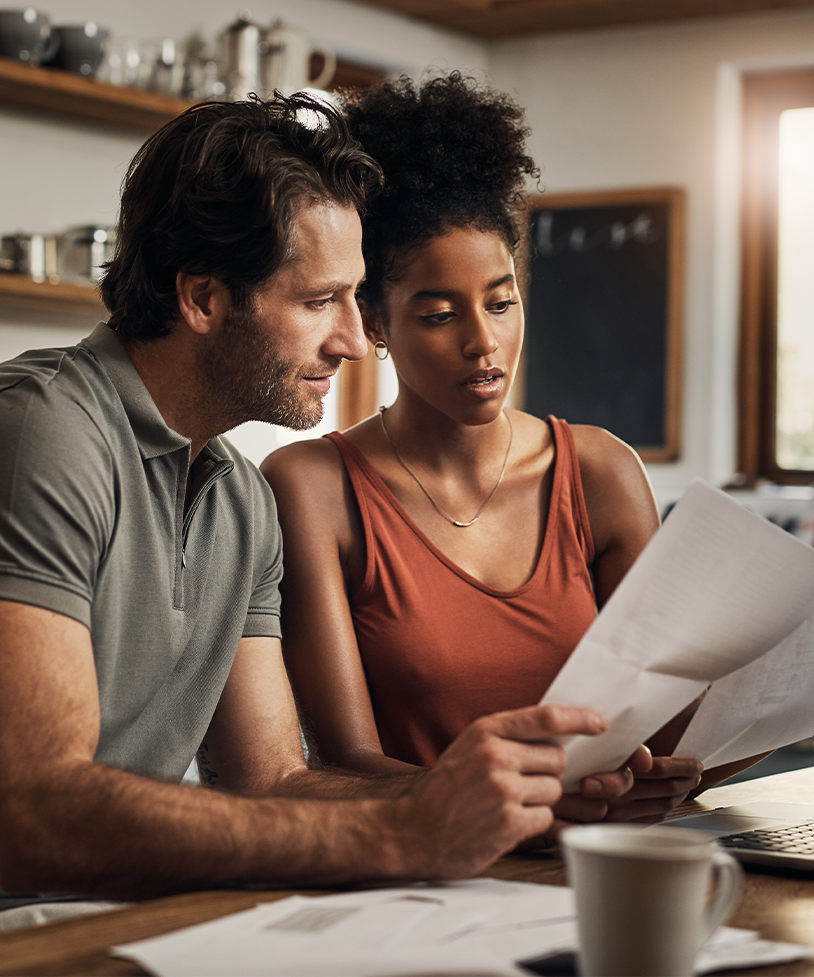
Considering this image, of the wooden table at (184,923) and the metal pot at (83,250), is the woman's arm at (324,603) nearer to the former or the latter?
the wooden table at (184,923)

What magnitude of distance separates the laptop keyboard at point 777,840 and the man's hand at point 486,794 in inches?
6.6

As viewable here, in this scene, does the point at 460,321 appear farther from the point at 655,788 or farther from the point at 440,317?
the point at 655,788

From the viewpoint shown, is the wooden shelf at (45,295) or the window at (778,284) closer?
the wooden shelf at (45,295)

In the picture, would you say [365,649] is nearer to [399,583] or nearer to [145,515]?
[399,583]

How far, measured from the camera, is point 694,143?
13.4 ft

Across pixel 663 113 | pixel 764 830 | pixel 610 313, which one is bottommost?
pixel 764 830

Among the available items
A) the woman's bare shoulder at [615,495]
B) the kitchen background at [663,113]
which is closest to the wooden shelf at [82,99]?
the kitchen background at [663,113]

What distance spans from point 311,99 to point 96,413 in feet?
1.67

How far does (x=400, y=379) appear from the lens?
146 centimetres

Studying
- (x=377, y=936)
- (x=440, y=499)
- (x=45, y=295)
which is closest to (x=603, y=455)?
(x=440, y=499)

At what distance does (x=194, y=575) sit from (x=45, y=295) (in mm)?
2031

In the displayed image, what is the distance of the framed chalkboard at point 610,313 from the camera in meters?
4.08

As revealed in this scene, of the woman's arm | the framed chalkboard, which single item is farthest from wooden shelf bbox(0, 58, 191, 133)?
the woman's arm

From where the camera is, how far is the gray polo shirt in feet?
3.19
